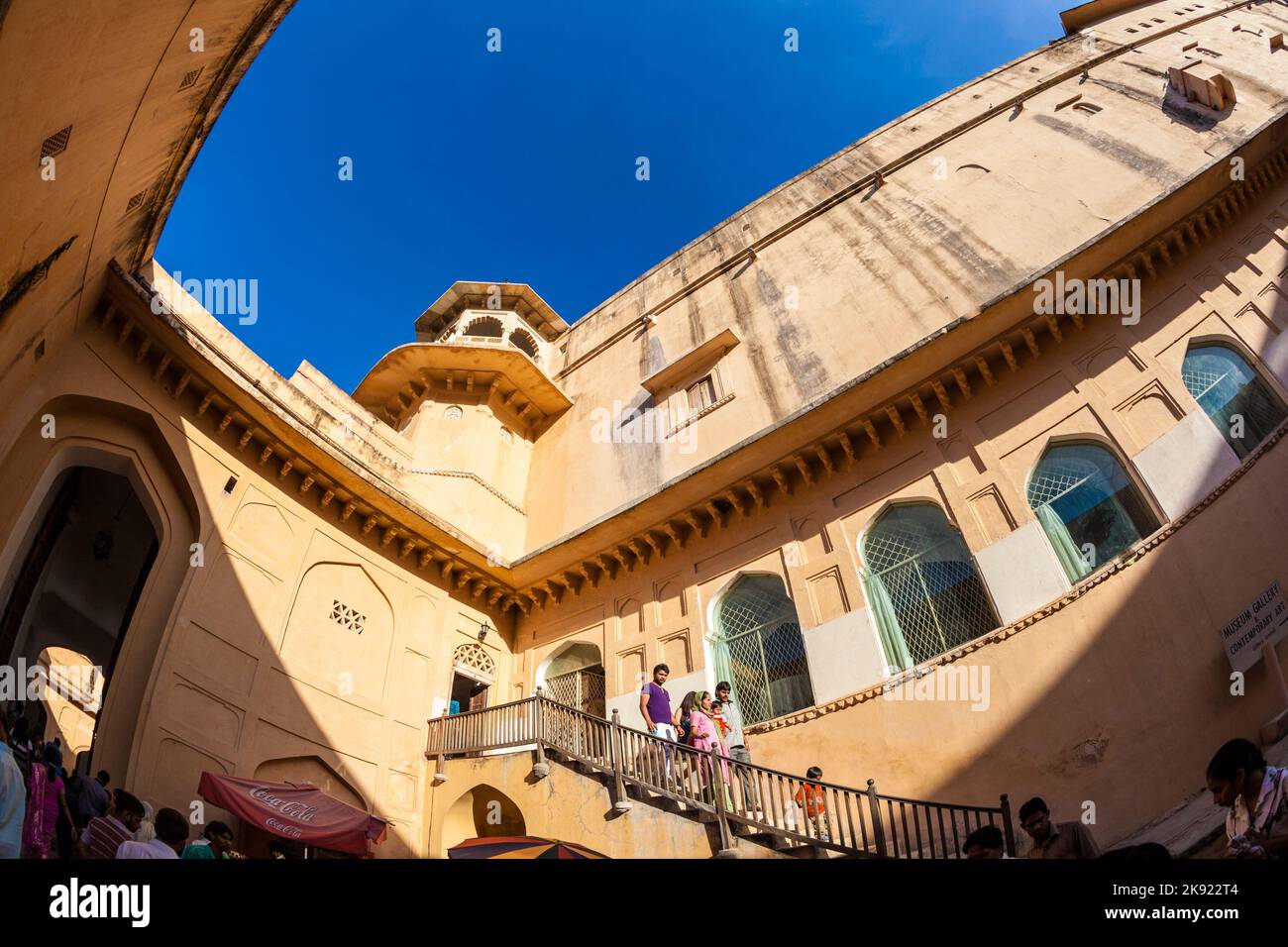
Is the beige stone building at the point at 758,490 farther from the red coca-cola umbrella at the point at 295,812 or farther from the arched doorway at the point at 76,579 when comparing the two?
the red coca-cola umbrella at the point at 295,812

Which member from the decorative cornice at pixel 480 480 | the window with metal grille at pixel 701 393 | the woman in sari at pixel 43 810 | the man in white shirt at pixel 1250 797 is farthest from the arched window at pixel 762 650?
the woman in sari at pixel 43 810

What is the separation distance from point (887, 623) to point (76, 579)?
1352 cm

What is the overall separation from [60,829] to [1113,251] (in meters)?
13.3

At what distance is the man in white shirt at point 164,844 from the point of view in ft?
14.6

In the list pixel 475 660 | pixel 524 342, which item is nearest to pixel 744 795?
pixel 475 660

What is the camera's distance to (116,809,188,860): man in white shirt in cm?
446

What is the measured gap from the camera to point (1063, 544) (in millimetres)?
10125

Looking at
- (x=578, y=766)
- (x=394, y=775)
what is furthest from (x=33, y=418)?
(x=578, y=766)

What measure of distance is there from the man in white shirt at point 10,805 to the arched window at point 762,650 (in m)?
9.08

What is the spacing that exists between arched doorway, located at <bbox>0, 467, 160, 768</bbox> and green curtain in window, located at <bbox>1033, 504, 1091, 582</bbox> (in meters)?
11.8

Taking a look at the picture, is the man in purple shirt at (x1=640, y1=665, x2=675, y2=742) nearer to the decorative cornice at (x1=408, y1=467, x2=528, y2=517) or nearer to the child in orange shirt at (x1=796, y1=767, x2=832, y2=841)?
the child in orange shirt at (x1=796, y1=767, x2=832, y2=841)

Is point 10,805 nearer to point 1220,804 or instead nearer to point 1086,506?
point 1220,804
